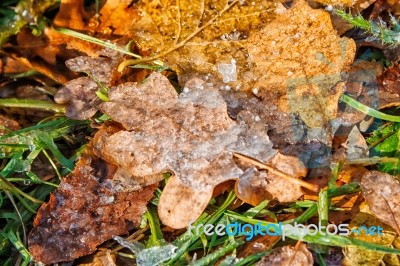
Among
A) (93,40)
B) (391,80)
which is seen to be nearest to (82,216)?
(93,40)

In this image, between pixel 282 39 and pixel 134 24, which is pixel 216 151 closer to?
pixel 282 39

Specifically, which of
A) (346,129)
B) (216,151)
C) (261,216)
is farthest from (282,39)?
(261,216)

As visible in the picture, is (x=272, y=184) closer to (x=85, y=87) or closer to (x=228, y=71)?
(x=228, y=71)

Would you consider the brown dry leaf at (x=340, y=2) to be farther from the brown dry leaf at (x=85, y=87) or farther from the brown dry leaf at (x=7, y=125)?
the brown dry leaf at (x=7, y=125)

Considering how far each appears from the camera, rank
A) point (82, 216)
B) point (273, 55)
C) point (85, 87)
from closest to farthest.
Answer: point (82, 216) < point (273, 55) < point (85, 87)

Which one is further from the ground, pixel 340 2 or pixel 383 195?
pixel 340 2

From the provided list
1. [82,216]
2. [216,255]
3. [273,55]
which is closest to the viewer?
[216,255]

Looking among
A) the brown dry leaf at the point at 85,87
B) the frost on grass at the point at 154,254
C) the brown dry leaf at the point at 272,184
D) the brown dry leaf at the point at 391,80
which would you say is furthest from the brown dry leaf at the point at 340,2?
the frost on grass at the point at 154,254
